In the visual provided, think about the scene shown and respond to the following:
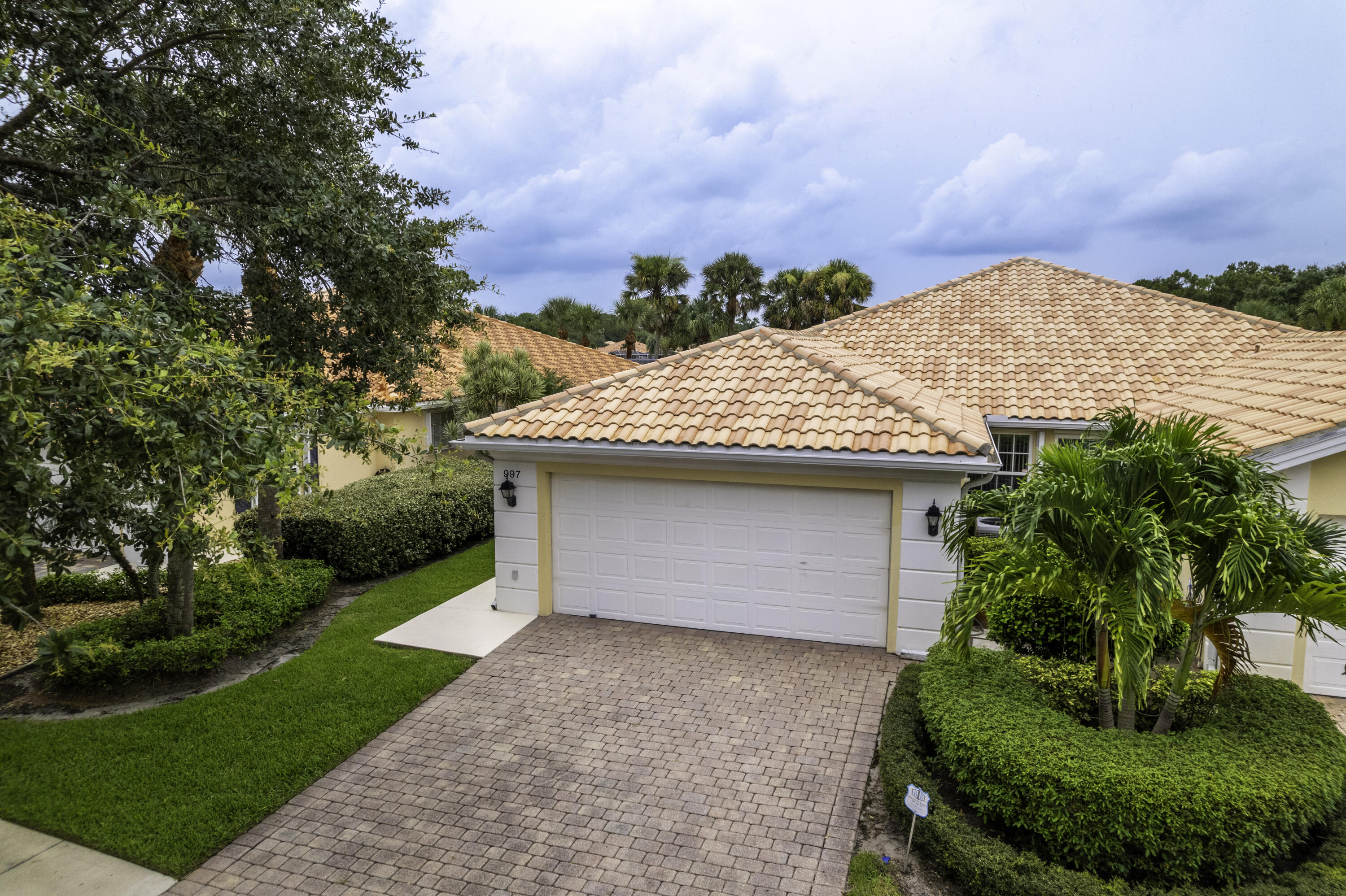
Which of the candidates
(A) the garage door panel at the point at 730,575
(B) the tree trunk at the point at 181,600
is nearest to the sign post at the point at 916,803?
(A) the garage door panel at the point at 730,575

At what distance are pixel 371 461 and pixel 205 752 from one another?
11.1m

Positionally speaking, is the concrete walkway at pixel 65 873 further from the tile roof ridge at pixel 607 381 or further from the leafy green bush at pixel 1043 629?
the leafy green bush at pixel 1043 629

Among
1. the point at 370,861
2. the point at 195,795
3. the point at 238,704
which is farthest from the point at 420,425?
the point at 370,861

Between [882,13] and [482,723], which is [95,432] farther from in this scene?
[882,13]

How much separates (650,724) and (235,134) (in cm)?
869

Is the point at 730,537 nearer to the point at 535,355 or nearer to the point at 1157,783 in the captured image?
the point at 1157,783

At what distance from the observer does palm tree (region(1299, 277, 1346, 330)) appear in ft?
80.6

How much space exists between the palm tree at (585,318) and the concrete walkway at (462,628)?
2620 cm

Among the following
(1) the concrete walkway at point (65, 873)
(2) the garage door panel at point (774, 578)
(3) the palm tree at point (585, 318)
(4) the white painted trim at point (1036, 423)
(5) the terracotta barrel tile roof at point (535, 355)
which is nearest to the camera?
(1) the concrete walkway at point (65, 873)

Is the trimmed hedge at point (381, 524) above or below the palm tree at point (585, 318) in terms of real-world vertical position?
below

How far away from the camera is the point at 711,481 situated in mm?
10703

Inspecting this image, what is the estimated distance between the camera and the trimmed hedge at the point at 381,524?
44.5 feet

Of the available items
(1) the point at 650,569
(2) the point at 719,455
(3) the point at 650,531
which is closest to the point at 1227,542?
(2) the point at 719,455

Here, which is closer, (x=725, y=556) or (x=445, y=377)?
(x=725, y=556)
